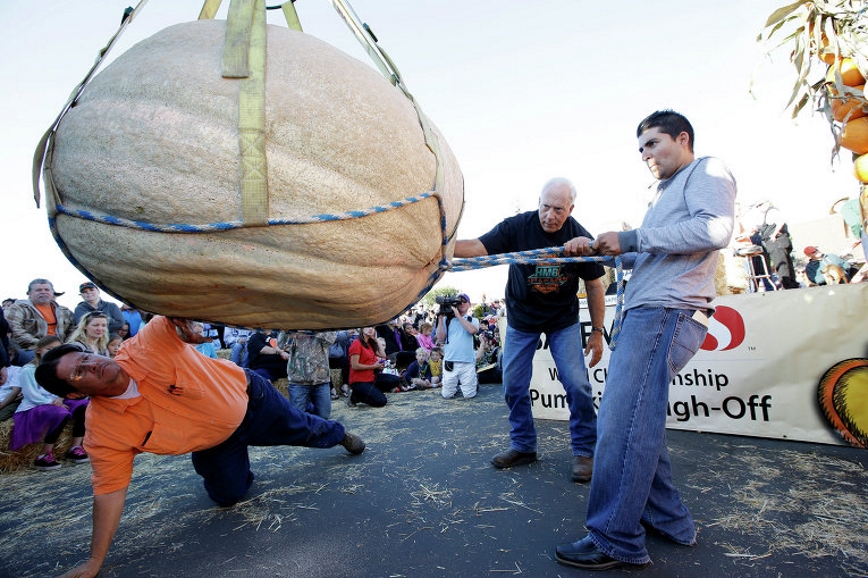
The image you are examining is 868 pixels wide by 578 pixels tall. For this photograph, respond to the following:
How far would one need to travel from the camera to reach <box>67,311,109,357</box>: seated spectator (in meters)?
4.97

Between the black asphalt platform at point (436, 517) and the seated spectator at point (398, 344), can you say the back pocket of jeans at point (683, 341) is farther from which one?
the seated spectator at point (398, 344)

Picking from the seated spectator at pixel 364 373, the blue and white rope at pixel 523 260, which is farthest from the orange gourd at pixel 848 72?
the seated spectator at pixel 364 373

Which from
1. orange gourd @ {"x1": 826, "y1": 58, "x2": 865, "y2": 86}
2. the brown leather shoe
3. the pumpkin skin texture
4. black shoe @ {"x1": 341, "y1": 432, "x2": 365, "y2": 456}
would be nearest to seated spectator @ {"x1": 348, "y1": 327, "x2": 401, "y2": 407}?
black shoe @ {"x1": 341, "y1": 432, "x2": 365, "y2": 456}

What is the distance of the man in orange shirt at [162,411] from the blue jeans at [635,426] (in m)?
2.19

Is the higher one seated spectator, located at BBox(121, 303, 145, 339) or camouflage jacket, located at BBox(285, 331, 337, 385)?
seated spectator, located at BBox(121, 303, 145, 339)

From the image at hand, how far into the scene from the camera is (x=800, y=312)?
3.96 metres

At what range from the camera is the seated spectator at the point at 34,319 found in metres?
5.47

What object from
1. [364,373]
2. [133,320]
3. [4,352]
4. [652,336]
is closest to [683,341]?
[652,336]

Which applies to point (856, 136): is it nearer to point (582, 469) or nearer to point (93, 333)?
point (582, 469)

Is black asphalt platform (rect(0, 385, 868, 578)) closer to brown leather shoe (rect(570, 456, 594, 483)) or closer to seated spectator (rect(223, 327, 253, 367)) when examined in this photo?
brown leather shoe (rect(570, 456, 594, 483))

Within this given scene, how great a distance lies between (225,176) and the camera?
1.11 m

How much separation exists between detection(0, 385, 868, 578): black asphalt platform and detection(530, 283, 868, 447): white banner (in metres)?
0.20

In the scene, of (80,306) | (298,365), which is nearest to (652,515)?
(298,365)

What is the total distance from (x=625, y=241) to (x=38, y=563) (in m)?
3.53
